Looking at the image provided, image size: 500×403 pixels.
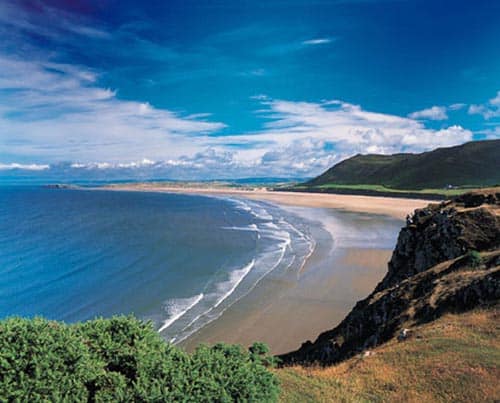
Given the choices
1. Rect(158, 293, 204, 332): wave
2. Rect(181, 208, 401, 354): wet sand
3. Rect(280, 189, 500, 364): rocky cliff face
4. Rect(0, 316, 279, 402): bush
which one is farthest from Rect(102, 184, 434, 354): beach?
Rect(0, 316, 279, 402): bush

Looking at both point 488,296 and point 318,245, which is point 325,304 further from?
point 318,245

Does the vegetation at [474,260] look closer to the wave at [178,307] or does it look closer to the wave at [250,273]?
the wave at [250,273]

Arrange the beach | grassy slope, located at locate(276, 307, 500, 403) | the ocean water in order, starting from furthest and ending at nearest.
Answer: the ocean water < the beach < grassy slope, located at locate(276, 307, 500, 403)

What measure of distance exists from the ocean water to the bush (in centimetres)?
1580

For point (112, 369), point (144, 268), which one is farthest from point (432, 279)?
point (144, 268)

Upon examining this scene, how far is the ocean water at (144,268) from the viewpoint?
1219 inches

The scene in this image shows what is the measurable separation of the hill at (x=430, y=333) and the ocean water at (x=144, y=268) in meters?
13.2

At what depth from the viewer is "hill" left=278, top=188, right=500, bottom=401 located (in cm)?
1148

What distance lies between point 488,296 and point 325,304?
1722cm

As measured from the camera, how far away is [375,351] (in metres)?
14.6

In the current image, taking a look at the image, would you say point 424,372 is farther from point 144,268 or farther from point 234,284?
point 144,268

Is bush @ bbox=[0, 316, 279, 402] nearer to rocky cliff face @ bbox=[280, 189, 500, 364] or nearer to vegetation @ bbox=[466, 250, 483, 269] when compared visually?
rocky cliff face @ bbox=[280, 189, 500, 364]

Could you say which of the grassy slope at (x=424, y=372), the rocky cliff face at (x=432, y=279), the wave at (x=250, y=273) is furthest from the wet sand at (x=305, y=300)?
the grassy slope at (x=424, y=372)

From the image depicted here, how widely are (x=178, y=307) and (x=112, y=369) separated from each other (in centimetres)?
2181
